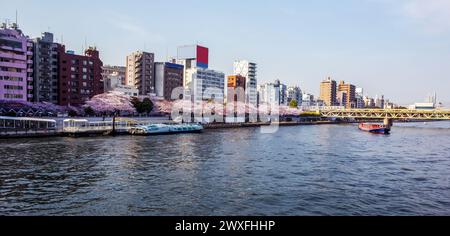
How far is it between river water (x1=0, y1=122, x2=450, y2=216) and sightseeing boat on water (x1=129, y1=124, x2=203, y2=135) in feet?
88.4

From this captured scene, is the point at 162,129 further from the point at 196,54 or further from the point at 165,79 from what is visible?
the point at 196,54

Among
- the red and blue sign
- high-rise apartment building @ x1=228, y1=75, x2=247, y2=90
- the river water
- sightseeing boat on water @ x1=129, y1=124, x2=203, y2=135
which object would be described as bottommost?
the river water

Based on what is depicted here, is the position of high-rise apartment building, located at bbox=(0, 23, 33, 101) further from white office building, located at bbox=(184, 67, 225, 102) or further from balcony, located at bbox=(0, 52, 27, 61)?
white office building, located at bbox=(184, 67, 225, 102)

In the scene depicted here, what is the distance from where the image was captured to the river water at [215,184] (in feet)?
64.6

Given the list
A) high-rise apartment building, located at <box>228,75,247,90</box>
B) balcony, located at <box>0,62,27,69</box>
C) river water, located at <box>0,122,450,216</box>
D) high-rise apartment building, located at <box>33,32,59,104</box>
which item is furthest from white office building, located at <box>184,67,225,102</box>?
river water, located at <box>0,122,450,216</box>

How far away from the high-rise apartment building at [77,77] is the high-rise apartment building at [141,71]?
1452 inches

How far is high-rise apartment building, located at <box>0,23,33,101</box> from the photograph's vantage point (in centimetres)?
7506

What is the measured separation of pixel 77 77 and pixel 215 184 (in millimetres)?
80202

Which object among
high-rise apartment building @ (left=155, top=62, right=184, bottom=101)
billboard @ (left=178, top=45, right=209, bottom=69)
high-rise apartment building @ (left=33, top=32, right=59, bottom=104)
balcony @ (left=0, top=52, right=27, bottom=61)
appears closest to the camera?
balcony @ (left=0, top=52, right=27, bottom=61)

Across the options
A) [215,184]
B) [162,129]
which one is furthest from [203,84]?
[215,184]


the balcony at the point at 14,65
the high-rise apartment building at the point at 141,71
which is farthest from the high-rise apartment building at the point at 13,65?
the high-rise apartment building at the point at 141,71

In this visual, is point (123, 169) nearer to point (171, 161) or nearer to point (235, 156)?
point (171, 161)
